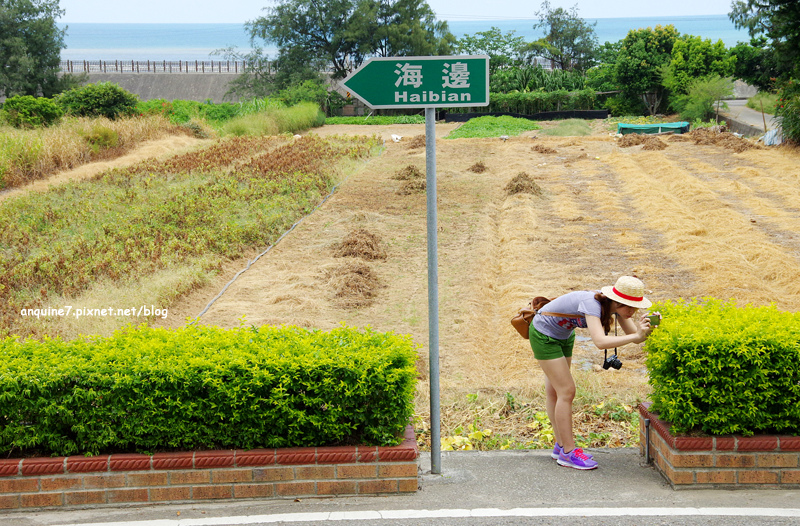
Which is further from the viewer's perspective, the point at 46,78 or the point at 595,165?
the point at 46,78

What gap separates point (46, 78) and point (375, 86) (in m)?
45.6

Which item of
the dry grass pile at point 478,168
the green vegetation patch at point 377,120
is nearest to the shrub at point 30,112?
the green vegetation patch at point 377,120

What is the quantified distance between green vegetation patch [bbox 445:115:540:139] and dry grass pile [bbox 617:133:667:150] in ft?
19.5

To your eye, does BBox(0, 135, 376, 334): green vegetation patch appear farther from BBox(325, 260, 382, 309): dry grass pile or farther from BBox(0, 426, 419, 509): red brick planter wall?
BBox(0, 426, 419, 509): red brick planter wall

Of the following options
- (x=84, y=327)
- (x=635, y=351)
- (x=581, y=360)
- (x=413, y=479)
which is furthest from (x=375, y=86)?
(x=84, y=327)

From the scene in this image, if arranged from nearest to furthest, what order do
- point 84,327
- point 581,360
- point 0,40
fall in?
point 581,360, point 84,327, point 0,40

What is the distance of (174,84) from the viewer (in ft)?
186

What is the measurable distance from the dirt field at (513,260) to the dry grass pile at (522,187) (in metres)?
0.18

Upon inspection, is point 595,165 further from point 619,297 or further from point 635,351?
point 619,297

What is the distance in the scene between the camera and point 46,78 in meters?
43.4

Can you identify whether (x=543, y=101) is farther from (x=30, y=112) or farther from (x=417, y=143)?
(x=30, y=112)

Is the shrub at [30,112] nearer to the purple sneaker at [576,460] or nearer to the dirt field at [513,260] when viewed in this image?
the dirt field at [513,260]

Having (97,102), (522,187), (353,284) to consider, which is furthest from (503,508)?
(97,102)

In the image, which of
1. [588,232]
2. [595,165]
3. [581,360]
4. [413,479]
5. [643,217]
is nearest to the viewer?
[413,479]
